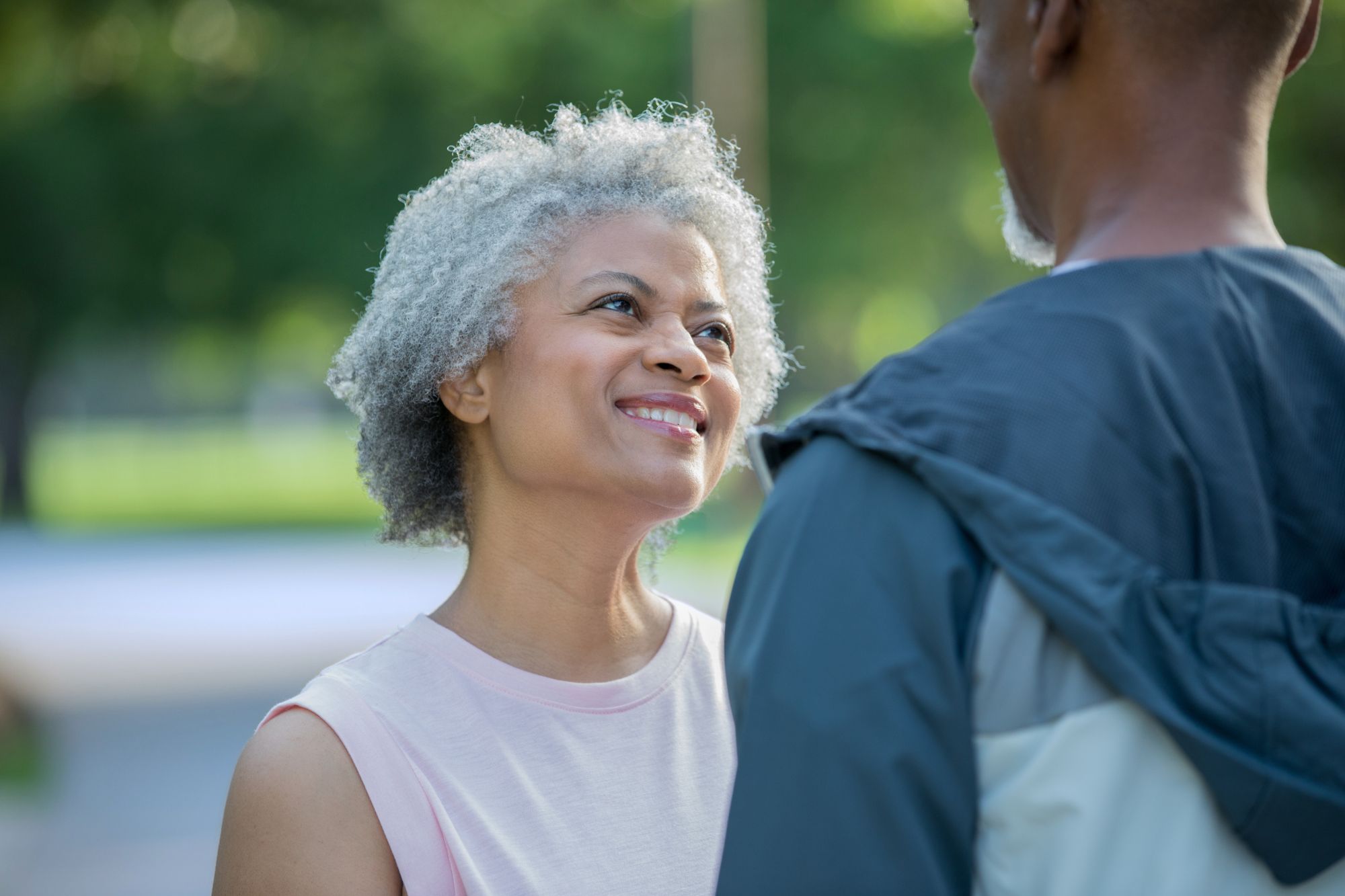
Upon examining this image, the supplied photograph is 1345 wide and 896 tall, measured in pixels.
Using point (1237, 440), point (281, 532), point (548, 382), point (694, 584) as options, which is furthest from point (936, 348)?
point (281, 532)

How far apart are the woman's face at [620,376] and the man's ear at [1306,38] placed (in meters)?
1.14

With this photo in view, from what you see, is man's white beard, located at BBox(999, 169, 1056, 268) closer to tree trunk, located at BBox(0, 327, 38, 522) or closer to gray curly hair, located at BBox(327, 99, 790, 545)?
gray curly hair, located at BBox(327, 99, 790, 545)

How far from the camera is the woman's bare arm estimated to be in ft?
A: 6.58

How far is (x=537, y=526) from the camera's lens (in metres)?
2.53

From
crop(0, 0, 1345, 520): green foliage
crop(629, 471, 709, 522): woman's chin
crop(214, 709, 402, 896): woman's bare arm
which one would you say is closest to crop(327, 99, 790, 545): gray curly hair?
crop(629, 471, 709, 522): woman's chin

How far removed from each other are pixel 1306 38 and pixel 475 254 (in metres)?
1.48

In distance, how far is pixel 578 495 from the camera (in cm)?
247

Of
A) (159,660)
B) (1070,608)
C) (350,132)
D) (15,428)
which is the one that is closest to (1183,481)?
(1070,608)

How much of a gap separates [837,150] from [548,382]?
1706 cm

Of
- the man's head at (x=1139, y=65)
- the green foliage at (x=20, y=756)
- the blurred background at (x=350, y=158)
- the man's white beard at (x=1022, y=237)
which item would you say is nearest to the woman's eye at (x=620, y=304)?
the man's white beard at (x=1022, y=237)

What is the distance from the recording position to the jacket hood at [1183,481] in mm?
1238

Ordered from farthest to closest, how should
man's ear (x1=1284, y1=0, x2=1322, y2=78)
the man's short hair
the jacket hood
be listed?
man's ear (x1=1284, y1=0, x2=1322, y2=78) → the man's short hair → the jacket hood

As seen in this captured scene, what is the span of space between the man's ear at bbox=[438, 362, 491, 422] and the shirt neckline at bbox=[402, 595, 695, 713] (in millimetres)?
392

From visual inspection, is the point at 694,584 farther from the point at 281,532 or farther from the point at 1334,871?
the point at 1334,871
